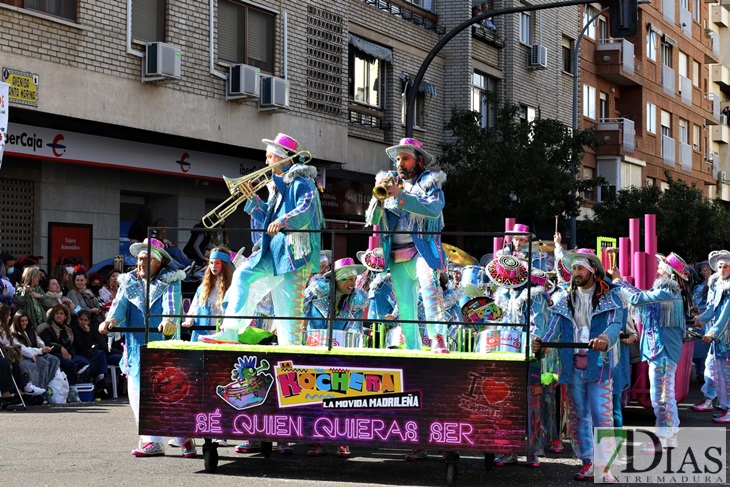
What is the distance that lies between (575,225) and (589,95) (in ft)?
33.7

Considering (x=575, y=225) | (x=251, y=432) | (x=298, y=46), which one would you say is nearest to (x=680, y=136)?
(x=575, y=225)

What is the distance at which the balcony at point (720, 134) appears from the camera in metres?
59.5

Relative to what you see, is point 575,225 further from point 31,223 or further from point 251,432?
point 251,432

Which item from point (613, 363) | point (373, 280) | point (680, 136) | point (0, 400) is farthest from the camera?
point (680, 136)

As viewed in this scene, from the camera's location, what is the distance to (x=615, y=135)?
4209 centimetres

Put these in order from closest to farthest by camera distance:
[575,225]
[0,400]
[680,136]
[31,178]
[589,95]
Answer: [0,400], [31,178], [575,225], [589,95], [680,136]

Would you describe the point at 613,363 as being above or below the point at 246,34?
below

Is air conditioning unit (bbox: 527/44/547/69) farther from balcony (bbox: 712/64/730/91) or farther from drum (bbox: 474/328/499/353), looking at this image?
drum (bbox: 474/328/499/353)

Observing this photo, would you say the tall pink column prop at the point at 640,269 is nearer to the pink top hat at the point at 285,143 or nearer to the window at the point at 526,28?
the pink top hat at the point at 285,143

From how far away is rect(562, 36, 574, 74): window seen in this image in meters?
39.4

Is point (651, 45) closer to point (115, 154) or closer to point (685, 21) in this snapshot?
point (685, 21)

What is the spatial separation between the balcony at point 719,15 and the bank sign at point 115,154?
41.0m

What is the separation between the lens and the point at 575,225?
32688mm
